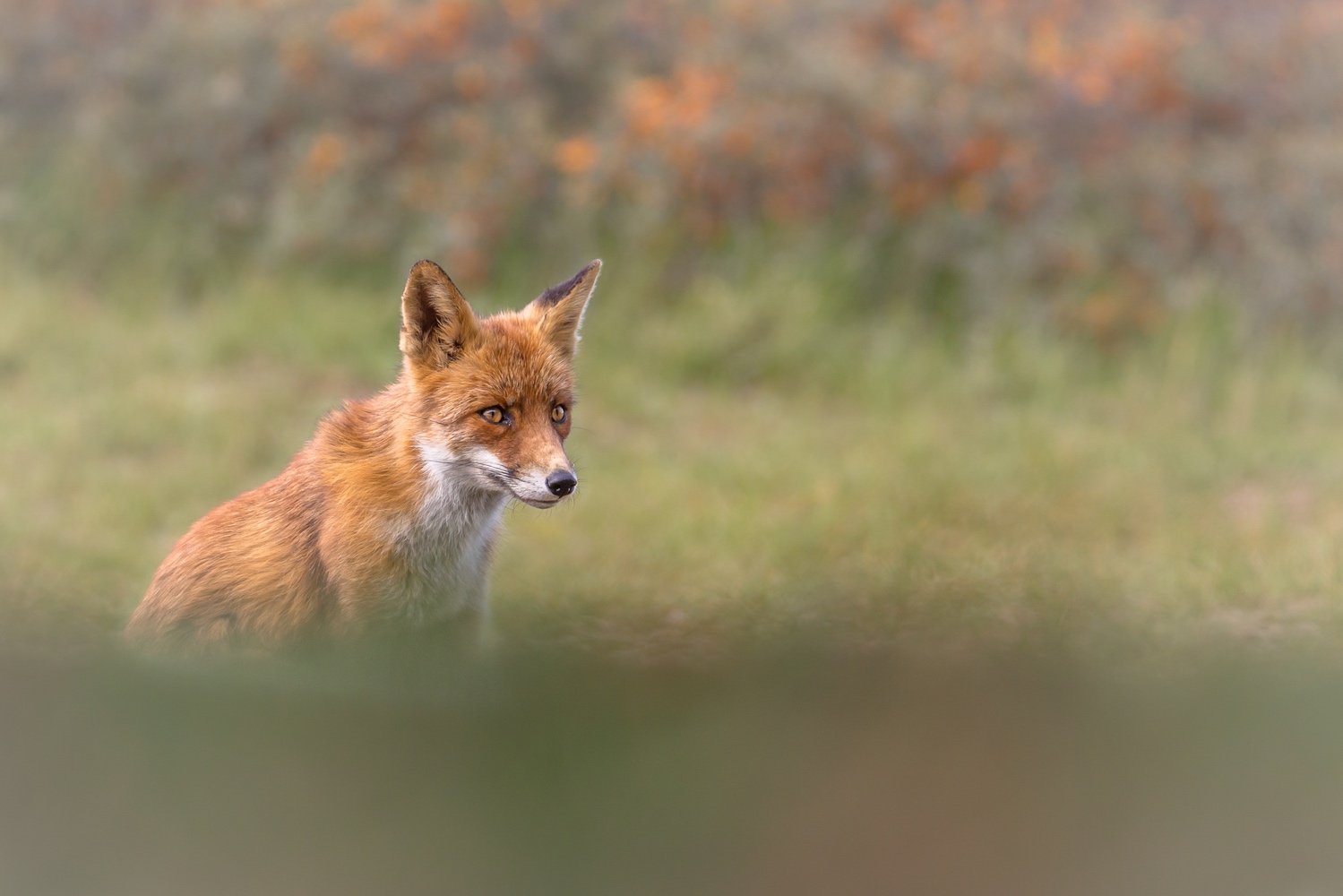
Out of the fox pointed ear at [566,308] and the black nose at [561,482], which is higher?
the fox pointed ear at [566,308]

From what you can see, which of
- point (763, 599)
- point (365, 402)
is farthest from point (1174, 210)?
point (365, 402)

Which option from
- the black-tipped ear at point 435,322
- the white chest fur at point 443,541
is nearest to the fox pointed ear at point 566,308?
the black-tipped ear at point 435,322

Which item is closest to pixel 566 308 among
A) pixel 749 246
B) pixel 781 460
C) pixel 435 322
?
pixel 435 322

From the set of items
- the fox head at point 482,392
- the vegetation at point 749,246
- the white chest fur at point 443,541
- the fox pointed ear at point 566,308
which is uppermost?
the vegetation at point 749,246

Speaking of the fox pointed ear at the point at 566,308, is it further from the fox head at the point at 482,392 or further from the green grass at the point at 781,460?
the green grass at the point at 781,460

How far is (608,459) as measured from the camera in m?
6.84

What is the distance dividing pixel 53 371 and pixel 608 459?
3265 mm

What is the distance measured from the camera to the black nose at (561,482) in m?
3.33

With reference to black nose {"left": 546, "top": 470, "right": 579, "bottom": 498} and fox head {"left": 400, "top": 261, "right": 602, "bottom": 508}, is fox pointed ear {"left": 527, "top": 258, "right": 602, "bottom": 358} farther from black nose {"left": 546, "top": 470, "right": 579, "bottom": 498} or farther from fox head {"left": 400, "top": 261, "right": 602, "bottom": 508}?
black nose {"left": 546, "top": 470, "right": 579, "bottom": 498}

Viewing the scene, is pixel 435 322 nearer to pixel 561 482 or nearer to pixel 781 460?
pixel 561 482

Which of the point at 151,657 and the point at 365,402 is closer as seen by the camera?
the point at 151,657

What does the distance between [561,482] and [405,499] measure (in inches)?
22.4

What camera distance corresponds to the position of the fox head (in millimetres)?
3455

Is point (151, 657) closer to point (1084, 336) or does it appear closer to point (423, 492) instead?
point (423, 492)
